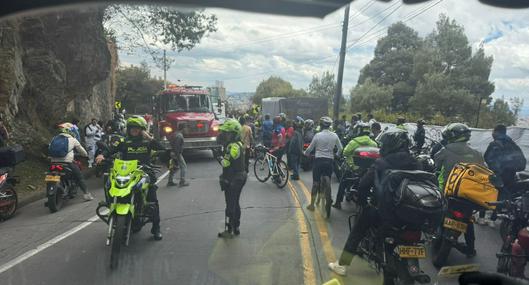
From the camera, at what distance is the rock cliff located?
37.3 feet

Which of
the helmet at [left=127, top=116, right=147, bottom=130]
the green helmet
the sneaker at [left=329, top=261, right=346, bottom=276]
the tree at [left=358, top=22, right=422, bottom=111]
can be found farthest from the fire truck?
the sneaker at [left=329, top=261, right=346, bottom=276]

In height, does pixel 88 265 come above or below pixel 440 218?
below

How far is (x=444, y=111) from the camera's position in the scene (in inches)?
503

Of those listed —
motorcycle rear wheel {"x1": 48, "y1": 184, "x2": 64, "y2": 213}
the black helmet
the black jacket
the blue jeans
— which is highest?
the black helmet

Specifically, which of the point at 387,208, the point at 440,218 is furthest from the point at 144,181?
the point at 440,218

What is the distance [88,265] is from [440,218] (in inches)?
146

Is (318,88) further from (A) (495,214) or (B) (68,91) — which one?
(A) (495,214)

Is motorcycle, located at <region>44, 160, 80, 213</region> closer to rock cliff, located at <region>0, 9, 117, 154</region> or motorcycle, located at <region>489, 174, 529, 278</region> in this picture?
rock cliff, located at <region>0, 9, 117, 154</region>

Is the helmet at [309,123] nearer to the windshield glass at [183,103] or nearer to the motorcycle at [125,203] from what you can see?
the windshield glass at [183,103]

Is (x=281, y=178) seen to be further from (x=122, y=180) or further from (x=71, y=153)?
(x=122, y=180)

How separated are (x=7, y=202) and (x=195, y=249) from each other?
398cm

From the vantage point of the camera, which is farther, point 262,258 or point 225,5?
point 262,258

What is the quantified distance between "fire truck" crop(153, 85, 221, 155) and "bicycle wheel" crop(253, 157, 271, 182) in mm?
3978

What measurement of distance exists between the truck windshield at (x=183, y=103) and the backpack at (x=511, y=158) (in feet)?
36.0
